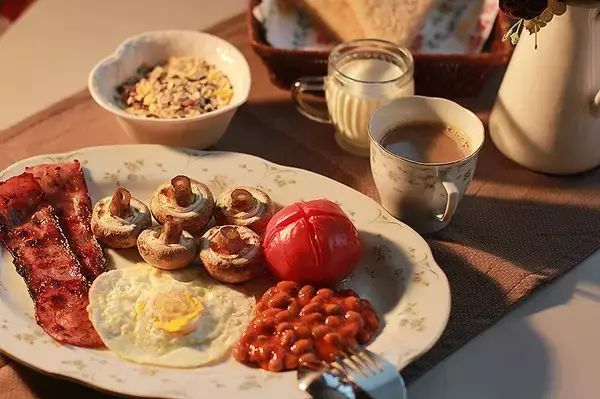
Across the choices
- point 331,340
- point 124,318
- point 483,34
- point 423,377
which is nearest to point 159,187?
point 124,318

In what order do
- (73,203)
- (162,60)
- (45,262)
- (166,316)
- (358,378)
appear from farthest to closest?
(162,60) < (73,203) < (45,262) < (166,316) < (358,378)

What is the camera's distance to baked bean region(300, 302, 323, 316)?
1.20 m

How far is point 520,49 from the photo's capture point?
1.48m

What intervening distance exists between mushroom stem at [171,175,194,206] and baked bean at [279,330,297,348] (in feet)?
1.00

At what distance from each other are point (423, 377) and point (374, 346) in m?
0.09

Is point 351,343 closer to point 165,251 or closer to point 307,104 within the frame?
point 165,251

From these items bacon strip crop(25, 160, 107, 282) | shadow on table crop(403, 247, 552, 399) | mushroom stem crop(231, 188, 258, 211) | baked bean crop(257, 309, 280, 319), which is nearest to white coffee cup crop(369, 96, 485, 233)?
shadow on table crop(403, 247, 552, 399)

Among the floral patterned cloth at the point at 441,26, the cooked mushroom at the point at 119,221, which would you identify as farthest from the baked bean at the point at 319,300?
the floral patterned cloth at the point at 441,26

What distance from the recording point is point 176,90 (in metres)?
1.62

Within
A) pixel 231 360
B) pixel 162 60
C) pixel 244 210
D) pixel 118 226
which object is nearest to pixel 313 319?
pixel 231 360

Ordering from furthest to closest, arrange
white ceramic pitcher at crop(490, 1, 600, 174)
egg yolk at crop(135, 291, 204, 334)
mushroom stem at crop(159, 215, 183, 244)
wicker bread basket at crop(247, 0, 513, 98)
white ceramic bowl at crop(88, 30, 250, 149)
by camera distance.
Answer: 1. wicker bread basket at crop(247, 0, 513, 98)
2. white ceramic bowl at crop(88, 30, 250, 149)
3. white ceramic pitcher at crop(490, 1, 600, 174)
4. mushroom stem at crop(159, 215, 183, 244)
5. egg yolk at crop(135, 291, 204, 334)

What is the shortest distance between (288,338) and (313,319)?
5cm

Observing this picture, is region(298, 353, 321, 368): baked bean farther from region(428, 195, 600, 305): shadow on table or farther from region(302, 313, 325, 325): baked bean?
region(428, 195, 600, 305): shadow on table

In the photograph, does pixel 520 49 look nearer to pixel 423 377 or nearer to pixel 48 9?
pixel 423 377
